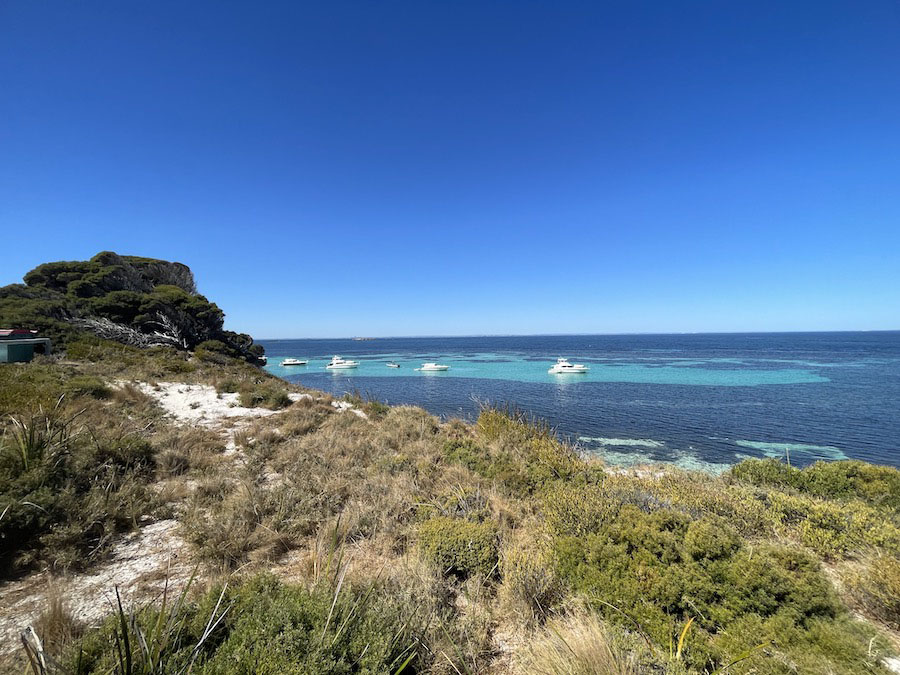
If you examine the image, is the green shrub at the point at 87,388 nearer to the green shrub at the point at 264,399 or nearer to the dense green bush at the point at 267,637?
the green shrub at the point at 264,399

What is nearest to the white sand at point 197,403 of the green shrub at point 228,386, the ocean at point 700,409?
the green shrub at point 228,386

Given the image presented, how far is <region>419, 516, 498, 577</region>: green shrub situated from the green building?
61.3 ft

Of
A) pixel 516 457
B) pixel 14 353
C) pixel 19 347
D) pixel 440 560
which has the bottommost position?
pixel 516 457

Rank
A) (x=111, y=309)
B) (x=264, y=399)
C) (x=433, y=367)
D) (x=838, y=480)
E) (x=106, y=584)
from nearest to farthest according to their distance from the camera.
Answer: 1. (x=106, y=584)
2. (x=838, y=480)
3. (x=264, y=399)
4. (x=111, y=309)
5. (x=433, y=367)

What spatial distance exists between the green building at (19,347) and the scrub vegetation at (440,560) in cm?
984

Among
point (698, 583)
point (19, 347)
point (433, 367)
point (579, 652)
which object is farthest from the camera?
point (433, 367)

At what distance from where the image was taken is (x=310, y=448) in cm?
727

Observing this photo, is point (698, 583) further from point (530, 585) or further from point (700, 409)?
point (700, 409)

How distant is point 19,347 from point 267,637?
19266 millimetres

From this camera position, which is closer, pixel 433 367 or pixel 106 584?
pixel 106 584

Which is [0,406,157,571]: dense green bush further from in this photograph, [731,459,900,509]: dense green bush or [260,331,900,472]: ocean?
[731,459,900,509]: dense green bush

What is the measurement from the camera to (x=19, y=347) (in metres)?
12.9

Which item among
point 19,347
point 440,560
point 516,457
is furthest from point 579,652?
point 19,347

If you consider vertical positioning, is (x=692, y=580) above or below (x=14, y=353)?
below
